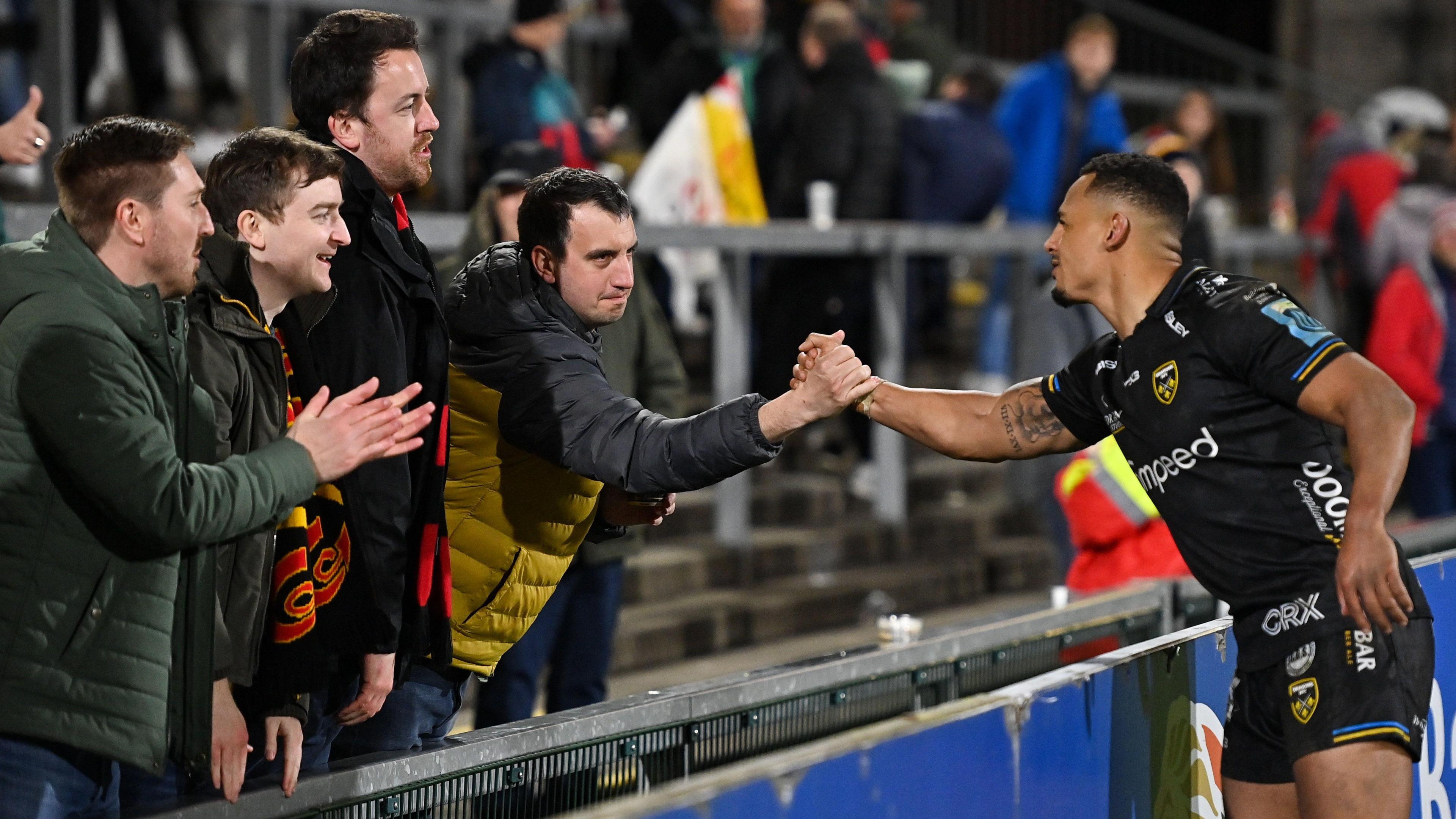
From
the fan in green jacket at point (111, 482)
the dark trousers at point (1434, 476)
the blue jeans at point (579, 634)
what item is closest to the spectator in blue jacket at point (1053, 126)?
the dark trousers at point (1434, 476)

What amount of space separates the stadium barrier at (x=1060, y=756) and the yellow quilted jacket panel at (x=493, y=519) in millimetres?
794

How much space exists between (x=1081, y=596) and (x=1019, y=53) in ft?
38.6

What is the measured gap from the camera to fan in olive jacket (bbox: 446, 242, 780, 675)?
3.52m

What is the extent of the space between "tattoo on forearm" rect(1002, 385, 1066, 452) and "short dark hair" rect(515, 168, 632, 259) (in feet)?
4.00

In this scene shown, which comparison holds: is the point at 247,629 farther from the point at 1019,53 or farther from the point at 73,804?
the point at 1019,53

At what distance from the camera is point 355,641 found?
3.28m

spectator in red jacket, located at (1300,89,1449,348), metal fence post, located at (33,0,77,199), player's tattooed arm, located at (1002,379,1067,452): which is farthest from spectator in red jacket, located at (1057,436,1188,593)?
spectator in red jacket, located at (1300,89,1449,348)

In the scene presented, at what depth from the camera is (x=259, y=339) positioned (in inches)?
122

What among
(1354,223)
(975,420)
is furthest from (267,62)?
(1354,223)

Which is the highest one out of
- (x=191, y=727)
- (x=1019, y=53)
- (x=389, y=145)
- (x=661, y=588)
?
(x=1019, y=53)

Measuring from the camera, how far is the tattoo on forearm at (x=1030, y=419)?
14.2 ft

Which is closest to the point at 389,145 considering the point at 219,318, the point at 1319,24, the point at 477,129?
the point at 219,318

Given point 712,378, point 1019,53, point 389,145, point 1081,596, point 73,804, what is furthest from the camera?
point 1019,53

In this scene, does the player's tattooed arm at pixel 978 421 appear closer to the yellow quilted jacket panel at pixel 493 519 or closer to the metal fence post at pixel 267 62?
the yellow quilted jacket panel at pixel 493 519
